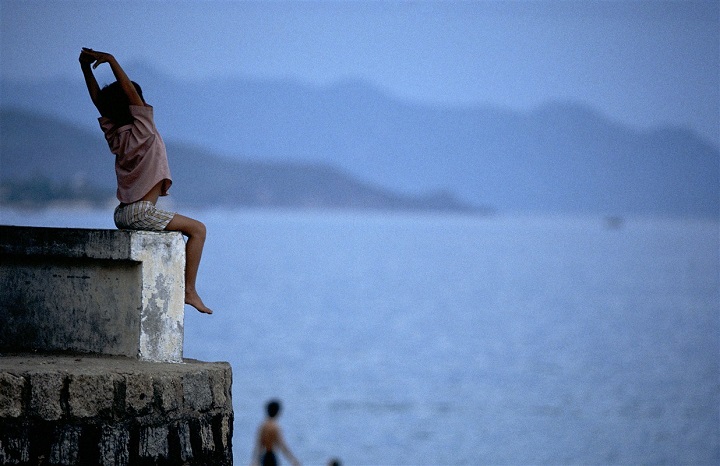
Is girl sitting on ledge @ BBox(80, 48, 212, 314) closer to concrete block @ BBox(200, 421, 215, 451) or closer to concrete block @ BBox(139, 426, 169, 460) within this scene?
concrete block @ BBox(200, 421, 215, 451)

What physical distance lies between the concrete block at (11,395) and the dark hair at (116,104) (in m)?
1.83

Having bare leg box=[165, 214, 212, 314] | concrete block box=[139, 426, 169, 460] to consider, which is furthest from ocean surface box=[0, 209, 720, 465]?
concrete block box=[139, 426, 169, 460]

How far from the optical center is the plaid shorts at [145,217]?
6996 mm

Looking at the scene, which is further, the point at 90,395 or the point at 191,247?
the point at 191,247

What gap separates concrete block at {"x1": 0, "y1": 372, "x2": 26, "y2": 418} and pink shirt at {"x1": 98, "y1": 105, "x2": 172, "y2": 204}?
1.44 m

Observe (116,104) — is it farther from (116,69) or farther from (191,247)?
(191,247)

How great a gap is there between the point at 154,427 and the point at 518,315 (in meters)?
61.2

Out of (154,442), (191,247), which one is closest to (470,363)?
(191,247)

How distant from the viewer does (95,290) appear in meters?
6.78

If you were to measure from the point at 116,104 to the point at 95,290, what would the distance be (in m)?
1.15

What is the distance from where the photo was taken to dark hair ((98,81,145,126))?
722 centimetres

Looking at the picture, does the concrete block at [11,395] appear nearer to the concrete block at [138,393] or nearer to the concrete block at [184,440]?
the concrete block at [138,393]

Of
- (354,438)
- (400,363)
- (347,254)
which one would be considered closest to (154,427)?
(354,438)

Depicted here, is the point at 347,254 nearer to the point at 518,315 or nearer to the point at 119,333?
the point at 518,315
